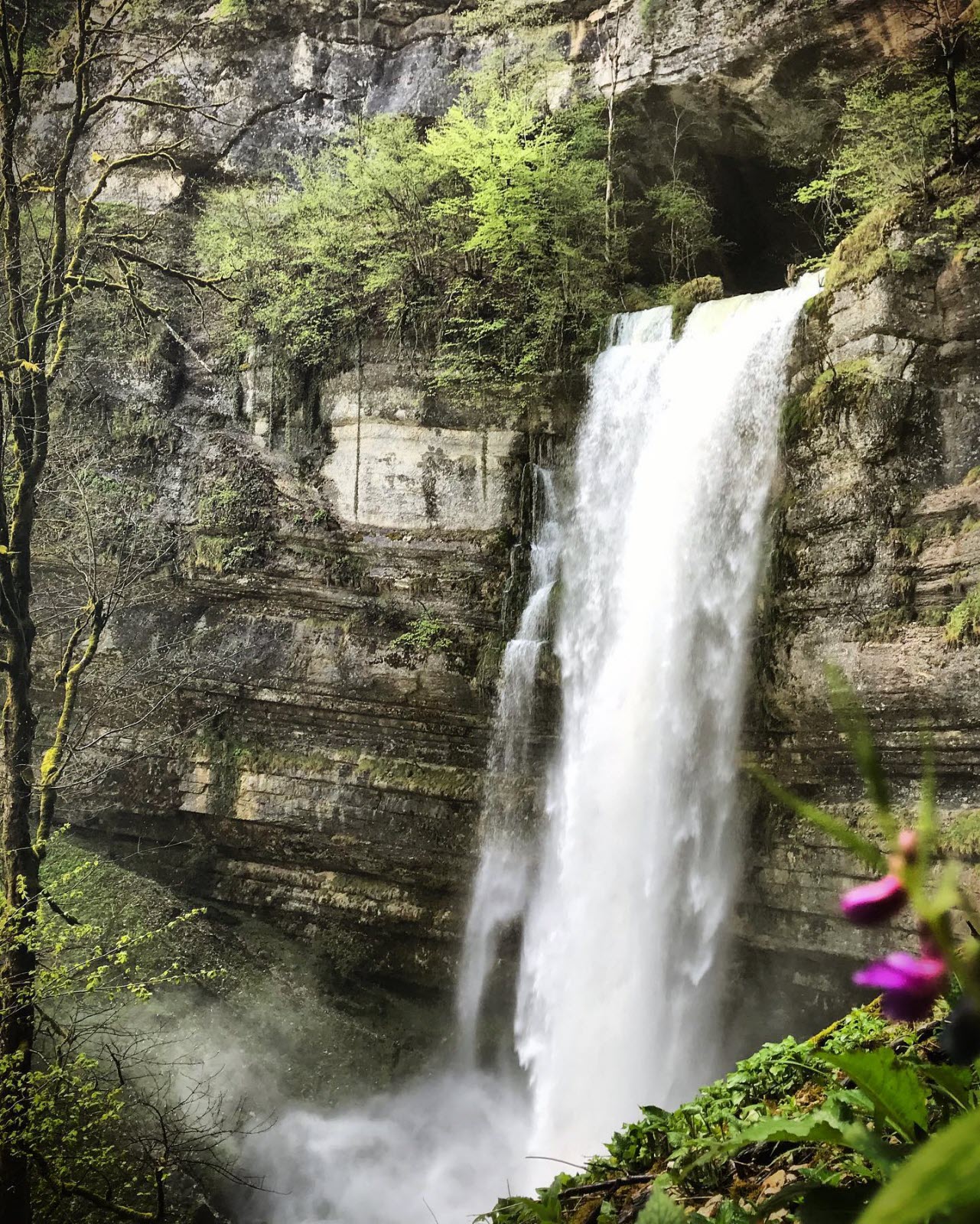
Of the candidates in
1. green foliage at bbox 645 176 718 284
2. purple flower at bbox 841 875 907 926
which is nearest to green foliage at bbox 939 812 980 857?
purple flower at bbox 841 875 907 926

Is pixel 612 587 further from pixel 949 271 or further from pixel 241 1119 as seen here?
pixel 241 1119

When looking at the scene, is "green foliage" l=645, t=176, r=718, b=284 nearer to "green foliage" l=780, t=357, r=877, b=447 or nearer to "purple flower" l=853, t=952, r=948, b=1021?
"green foliage" l=780, t=357, r=877, b=447

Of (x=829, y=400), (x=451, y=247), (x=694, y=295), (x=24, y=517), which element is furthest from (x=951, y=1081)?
(x=451, y=247)

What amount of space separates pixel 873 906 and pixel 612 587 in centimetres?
1048

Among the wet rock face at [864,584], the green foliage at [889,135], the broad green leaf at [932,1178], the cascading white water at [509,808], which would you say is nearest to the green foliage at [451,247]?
the cascading white water at [509,808]

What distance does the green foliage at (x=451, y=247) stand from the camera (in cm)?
1279

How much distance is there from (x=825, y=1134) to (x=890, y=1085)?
0.52 feet

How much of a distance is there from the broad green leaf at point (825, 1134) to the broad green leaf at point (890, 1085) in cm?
7

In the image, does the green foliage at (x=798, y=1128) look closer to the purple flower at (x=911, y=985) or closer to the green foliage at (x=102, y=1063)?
the purple flower at (x=911, y=985)

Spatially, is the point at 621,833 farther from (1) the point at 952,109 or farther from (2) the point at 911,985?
(1) the point at 952,109

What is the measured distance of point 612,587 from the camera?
1116 centimetres

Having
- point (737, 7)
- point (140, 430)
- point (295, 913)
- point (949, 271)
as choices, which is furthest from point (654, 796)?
point (737, 7)

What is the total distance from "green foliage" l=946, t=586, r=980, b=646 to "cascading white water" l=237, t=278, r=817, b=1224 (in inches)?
90.5

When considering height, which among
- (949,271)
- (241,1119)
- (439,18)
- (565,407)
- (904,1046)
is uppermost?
(439,18)
